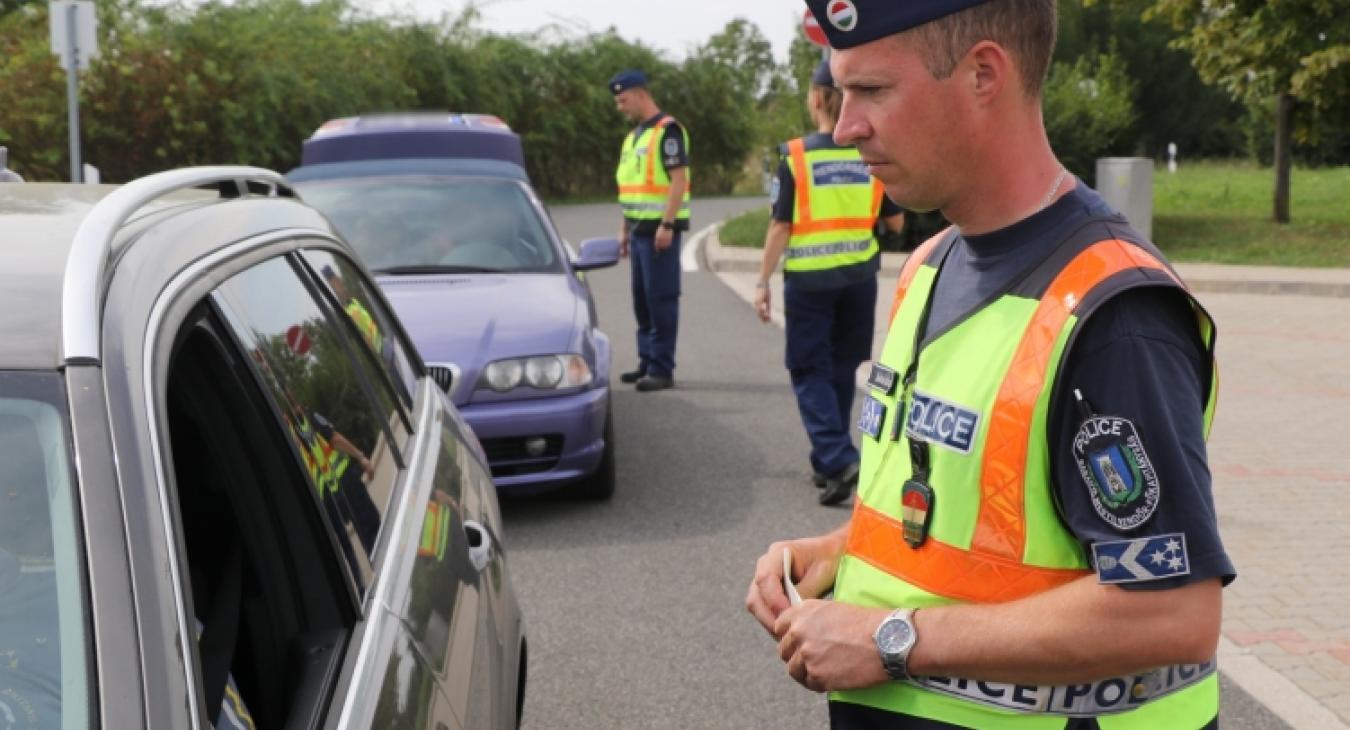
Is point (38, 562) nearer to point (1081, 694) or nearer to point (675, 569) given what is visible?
point (1081, 694)

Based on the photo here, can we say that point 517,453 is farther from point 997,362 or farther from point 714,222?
point 714,222

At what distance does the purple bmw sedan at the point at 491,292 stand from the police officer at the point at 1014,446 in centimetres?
352

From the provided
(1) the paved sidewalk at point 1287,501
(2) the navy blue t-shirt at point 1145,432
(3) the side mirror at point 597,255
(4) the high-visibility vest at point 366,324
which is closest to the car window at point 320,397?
(4) the high-visibility vest at point 366,324

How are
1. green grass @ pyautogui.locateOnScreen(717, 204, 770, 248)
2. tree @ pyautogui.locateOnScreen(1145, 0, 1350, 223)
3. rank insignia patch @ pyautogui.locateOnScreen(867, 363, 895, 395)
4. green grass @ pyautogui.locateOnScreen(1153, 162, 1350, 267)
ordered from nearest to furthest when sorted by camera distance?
rank insignia patch @ pyautogui.locateOnScreen(867, 363, 895, 395), green grass @ pyautogui.locateOnScreen(1153, 162, 1350, 267), tree @ pyautogui.locateOnScreen(1145, 0, 1350, 223), green grass @ pyautogui.locateOnScreen(717, 204, 770, 248)

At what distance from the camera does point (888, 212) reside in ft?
25.0

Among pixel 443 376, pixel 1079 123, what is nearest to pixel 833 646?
pixel 443 376

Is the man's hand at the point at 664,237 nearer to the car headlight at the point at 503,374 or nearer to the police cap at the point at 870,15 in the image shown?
the car headlight at the point at 503,374

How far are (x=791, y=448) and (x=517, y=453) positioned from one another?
204 centimetres

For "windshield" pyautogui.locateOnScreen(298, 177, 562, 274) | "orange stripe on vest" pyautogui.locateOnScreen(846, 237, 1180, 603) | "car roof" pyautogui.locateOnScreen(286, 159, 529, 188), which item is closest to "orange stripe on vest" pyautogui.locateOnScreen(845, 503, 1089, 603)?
"orange stripe on vest" pyautogui.locateOnScreen(846, 237, 1180, 603)

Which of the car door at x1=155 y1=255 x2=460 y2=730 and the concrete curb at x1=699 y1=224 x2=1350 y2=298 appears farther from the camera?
the concrete curb at x1=699 y1=224 x2=1350 y2=298

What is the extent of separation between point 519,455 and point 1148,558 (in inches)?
204

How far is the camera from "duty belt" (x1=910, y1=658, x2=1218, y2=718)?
76.2 inches

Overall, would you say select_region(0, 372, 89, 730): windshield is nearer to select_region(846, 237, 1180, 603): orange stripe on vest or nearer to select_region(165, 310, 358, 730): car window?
select_region(165, 310, 358, 730): car window

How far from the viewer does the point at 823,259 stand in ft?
23.5
